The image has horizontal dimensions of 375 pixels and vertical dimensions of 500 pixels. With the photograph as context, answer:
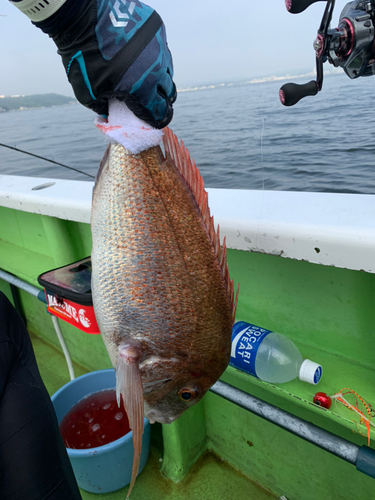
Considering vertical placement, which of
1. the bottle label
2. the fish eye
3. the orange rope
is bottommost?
the orange rope

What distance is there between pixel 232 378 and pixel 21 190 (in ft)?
6.55

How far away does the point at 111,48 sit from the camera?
853 millimetres

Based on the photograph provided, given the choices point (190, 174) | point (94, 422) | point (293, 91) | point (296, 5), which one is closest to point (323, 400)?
point (190, 174)

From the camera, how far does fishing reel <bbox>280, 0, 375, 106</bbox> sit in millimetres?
1287

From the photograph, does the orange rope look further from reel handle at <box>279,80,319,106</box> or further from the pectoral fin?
reel handle at <box>279,80,319,106</box>

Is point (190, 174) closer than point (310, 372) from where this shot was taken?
Yes

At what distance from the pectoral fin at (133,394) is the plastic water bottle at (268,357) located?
0.74 m

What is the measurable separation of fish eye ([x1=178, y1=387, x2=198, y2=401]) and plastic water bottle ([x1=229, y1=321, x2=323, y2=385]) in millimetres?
495

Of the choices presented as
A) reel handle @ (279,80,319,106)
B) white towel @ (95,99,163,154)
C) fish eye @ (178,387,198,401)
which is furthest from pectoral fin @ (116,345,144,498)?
reel handle @ (279,80,319,106)

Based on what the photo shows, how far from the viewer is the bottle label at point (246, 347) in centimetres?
156

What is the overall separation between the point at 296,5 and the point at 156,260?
1.05m

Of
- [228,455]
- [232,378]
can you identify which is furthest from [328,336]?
[228,455]

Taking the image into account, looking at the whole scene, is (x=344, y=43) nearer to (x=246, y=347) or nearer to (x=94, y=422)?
(x=246, y=347)

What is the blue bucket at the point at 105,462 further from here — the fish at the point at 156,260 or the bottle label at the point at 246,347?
the fish at the point at 156,260
